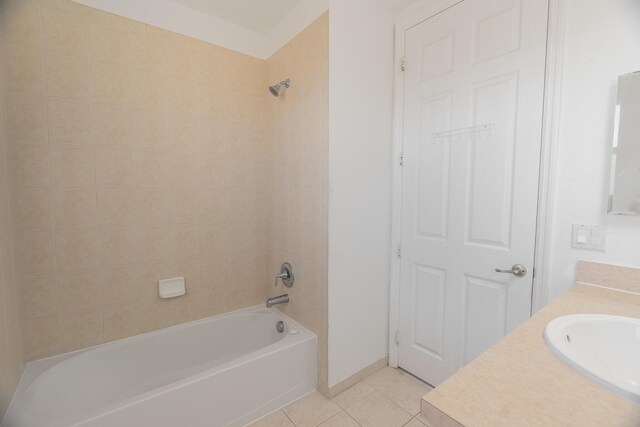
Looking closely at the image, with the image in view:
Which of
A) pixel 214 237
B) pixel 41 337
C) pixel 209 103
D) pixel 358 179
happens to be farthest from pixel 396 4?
pixel 41 337

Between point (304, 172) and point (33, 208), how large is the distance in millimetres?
1508

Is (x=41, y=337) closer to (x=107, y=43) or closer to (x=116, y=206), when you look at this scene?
(x=116, y=206)

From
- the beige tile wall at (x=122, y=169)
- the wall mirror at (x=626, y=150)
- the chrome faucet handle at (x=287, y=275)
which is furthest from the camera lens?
the chrome faucet handle at (x=287, y=275)

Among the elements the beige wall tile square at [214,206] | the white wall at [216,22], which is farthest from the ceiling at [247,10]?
the beige wall tile square at [214,206]

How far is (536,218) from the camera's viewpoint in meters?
1.34

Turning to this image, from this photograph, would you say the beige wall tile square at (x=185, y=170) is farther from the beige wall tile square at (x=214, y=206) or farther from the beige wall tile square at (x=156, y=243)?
the beige wall tile square at (x=156, y=243)

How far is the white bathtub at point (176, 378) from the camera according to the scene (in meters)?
1.27

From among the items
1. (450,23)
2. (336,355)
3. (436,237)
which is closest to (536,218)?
(436,237)

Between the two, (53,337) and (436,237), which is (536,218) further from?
(53,337)

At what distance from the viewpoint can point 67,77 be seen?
1.54 meters

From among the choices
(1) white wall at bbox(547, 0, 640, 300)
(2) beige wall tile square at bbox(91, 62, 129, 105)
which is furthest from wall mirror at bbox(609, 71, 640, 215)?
(2) beige wall tile square at bbox(91, 62, 129, 105)

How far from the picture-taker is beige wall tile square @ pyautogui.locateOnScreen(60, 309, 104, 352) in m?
1.61

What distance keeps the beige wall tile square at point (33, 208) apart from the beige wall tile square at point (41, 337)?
1.76 ft

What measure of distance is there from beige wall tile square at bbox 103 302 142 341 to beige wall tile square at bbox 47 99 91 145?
3.35 feet
